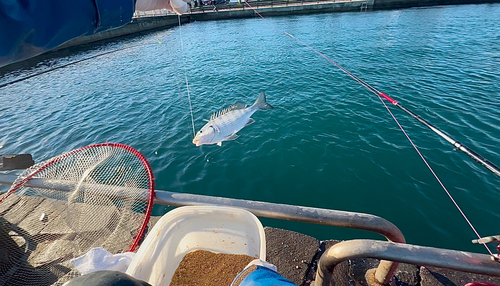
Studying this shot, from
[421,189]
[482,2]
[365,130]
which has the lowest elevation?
[421,189]

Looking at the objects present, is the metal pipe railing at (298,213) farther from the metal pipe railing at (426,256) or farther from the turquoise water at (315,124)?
the turquoise water at (315,124)

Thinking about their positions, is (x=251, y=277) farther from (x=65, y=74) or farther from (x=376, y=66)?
(x=65, y=74)

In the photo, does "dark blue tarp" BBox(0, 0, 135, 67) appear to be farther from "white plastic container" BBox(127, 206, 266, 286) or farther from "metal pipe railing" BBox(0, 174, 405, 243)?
"white plastic container" BBox(127, 206, 266, 286)

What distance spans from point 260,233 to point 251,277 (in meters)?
1.00

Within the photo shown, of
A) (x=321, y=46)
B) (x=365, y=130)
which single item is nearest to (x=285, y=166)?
(x=365, y=130)

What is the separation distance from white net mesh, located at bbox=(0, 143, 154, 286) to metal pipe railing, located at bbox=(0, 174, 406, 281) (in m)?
0.04

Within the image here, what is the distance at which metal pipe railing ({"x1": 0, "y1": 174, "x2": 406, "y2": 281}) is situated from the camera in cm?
219

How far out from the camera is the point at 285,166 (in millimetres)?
7258

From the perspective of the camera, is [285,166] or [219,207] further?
[285,166]

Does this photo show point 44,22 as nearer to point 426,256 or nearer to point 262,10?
point 426,256

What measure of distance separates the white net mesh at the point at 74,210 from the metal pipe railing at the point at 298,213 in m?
0.04

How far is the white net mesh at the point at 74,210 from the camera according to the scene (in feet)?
9.27

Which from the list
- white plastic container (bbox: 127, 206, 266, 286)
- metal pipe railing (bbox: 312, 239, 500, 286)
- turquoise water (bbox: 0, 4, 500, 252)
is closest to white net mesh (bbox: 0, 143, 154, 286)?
white plastic container (bbox: 127, 206, 266, 286)

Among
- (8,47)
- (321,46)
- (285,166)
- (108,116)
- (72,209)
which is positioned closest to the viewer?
(8,47)
